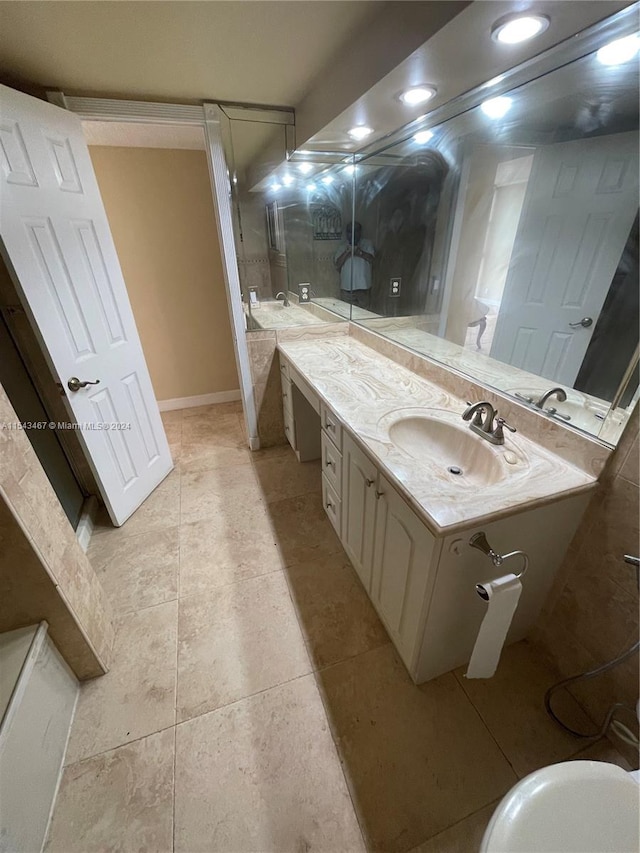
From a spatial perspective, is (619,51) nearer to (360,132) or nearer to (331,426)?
(360,132)

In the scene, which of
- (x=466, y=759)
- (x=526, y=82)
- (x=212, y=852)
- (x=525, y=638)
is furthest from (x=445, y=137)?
(x=212, y=852)

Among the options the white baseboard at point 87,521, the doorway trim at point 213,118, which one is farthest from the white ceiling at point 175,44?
the white baseboard at point 87,521

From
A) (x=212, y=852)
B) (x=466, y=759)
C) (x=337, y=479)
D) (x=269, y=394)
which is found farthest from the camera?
(x=269, y=394)

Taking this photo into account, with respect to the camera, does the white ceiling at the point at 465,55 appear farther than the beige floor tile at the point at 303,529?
No

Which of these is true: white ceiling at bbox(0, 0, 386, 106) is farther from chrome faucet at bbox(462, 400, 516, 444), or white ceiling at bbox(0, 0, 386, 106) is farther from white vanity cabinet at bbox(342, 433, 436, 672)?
white vanity cabinet at bbox(342, 433, 436, 672)

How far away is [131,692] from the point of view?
1280 millimetres

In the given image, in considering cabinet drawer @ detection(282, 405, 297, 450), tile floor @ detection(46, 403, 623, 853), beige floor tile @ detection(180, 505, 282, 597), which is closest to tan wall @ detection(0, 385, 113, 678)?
tile floor @ detection(46, 403, 623, 853)

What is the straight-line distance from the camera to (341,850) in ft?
3.09

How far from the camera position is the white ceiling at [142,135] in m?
2.15

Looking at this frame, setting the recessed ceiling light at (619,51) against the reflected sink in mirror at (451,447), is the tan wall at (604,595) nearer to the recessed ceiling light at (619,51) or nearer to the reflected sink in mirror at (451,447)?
the reflected sink in mirror at (451,447)

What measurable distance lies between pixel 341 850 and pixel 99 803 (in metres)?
0.73

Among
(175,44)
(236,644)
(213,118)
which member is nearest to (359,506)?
(236,644)

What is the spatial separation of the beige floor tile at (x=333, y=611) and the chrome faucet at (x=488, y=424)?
0.93 m

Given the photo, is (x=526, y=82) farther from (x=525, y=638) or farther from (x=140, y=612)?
(x=140, y=612)
